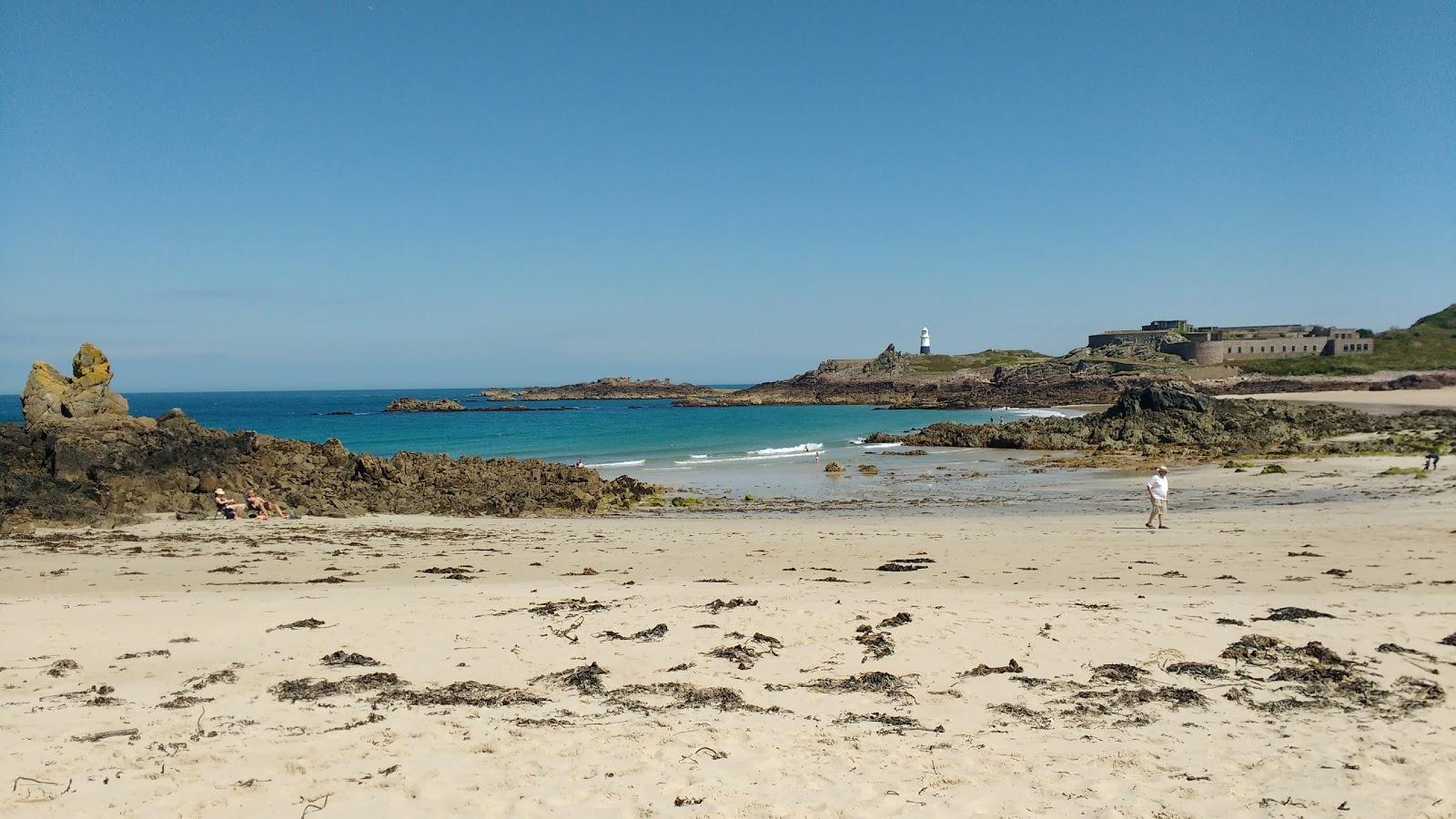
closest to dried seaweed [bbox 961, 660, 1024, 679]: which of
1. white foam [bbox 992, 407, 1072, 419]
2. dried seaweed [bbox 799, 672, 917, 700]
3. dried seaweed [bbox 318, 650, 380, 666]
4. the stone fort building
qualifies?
dried seaweed [bbox 799, 672, 917, 700]

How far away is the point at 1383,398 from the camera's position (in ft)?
171

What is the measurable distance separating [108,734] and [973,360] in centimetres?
11428

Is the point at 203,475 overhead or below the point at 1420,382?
below

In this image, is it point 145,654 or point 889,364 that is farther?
point 889,364

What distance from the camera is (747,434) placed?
55.2 metres

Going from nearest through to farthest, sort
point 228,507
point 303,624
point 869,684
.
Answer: point 869,684
point 303,624
point 228,507

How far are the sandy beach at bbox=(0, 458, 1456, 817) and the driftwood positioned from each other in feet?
0.27

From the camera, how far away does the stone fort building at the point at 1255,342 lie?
272ft

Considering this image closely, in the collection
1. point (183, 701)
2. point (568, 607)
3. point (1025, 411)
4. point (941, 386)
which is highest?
point (941, 386)

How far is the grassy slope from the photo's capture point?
240 feet

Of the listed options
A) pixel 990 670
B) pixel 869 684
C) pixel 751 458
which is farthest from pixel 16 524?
pixel 751 458

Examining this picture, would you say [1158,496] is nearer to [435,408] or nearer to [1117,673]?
[1117,673]

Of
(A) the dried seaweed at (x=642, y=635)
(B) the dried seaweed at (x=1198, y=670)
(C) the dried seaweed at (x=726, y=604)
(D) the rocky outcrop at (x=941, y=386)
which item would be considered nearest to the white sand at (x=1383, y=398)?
(D) the rocky outcrop at (x=941, y=386)

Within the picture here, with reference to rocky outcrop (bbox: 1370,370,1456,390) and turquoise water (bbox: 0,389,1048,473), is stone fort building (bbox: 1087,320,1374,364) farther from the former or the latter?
turquoise water (bbox: 0,389,1048,473)
